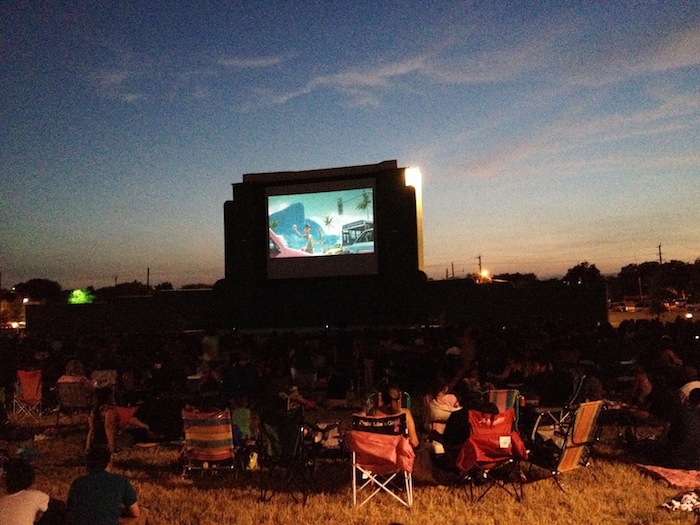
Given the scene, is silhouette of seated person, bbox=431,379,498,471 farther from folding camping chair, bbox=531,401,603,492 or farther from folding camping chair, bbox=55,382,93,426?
folding camping chair, bbox=55,382,93,426

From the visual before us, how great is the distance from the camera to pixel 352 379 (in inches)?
464

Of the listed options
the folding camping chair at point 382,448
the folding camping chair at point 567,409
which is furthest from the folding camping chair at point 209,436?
the folding camping chair at point 567,409

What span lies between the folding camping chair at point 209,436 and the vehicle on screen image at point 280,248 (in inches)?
842

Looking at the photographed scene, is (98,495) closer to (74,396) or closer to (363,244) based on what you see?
(74,396)

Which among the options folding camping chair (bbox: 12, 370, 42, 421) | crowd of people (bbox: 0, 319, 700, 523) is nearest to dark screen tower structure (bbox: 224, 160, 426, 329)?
crowd of people (bbox: 0, 319, 700, 523)

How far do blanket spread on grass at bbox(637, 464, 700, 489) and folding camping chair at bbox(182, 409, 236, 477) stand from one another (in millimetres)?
4239

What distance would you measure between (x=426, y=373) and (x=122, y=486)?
24.7ft

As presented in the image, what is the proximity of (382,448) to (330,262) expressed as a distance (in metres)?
22.3

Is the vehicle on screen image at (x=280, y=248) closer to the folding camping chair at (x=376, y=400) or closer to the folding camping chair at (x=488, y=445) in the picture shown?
the folding camping chair at (x=376, y=400)

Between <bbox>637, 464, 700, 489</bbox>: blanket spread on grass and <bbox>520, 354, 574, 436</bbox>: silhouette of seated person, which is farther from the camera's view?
<bbox>520, 354, 574, 436</bbox>: silhouette of seated person

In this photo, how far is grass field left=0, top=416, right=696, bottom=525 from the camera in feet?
16.9

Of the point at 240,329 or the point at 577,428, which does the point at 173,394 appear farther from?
the point at 240,329

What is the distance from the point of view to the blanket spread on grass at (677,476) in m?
5.71

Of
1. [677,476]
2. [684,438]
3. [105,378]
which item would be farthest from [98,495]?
[105,378]
